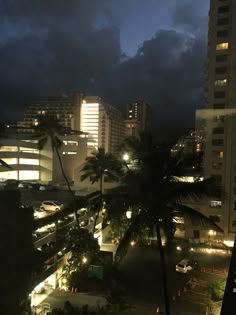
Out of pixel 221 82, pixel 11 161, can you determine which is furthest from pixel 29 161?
pixel 221 82

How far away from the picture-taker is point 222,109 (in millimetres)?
32062

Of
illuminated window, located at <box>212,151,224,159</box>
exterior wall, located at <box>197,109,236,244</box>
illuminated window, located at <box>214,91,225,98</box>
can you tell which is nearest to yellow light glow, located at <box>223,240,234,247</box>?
exterior wall, located at <box>197,109,236,244</box>

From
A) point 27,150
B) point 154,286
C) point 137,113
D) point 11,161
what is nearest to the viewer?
point 154,286

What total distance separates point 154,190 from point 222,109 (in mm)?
24536

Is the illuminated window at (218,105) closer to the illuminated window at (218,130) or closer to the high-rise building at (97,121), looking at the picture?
the illuminated window at (218,130)

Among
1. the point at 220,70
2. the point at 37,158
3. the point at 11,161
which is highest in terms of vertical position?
the point at 220,70

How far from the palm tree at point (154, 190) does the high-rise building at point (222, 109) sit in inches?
869

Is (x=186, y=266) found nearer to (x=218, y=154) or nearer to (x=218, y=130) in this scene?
(x=218, y=154)

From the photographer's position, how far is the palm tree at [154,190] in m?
9.89

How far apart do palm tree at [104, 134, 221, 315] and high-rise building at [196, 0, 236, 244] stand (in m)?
22.1

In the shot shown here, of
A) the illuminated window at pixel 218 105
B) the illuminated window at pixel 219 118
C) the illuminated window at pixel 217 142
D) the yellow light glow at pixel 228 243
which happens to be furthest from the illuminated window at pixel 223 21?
the yellow light glow at pixel 228 243

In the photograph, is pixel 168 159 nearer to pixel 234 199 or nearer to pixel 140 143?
pixel 140 143

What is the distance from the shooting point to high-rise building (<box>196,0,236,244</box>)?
31422 mm

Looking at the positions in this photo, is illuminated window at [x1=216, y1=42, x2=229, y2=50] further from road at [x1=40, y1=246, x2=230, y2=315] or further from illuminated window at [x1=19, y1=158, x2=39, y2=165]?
illuminated window at [x1=19, y1=158, x2=39, y2=165]
